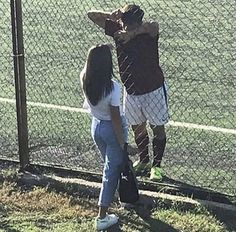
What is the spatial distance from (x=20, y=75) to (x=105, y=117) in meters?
1.33

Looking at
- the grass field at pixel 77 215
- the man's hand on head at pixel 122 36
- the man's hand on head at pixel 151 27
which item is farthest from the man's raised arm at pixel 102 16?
the grass field at pixel 77 215

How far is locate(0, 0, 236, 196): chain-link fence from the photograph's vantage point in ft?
24.8

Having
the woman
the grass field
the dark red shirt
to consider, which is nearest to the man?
the dark red shirt

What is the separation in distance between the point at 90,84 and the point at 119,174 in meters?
0.82

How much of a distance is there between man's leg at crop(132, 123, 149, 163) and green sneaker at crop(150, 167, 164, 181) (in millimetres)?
262

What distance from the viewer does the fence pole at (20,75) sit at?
6.84m

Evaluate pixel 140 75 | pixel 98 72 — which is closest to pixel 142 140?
pixel 140 75

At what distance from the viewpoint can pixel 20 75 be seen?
22.9 feet

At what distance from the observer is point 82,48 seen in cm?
1313

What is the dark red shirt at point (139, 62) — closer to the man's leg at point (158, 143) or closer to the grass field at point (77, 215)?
the man's leg at point (158, 143)

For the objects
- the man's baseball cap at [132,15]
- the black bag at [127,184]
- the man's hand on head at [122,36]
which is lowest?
the black bag at [127,184]

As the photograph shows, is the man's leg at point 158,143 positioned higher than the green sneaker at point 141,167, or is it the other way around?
the man's leg at point 158,143

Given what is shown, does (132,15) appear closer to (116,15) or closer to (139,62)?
(116,15)

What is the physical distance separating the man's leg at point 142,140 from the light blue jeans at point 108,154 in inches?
42.1
